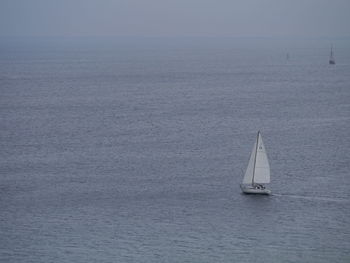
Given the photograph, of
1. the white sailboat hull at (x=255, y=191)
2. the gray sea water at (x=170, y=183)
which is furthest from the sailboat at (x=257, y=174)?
the gray sea water at (x=170, y=183)

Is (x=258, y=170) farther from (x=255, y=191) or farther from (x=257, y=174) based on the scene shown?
(x=255, y=191)

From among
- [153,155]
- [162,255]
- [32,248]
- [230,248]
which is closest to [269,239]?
[230,248]

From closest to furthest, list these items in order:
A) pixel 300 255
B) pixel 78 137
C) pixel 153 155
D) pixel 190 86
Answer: pixel 300 255, pixel 153 155, pixel 78 137, pixel 190 86

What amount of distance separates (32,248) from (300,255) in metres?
21.8

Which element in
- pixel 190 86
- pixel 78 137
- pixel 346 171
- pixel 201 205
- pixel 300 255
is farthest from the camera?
pixel 190 86

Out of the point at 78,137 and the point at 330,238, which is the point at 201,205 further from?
the point at 78,137

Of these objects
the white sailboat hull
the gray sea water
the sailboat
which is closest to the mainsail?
the sailboat

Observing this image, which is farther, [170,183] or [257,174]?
[170,183]

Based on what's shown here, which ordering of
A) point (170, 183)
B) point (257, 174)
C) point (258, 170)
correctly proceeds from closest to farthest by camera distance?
point (257, 174) < point (258, 170) < point (170, 183)

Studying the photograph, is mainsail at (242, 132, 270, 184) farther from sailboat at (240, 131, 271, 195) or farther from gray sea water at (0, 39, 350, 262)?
gray sea water at (0, 39, 350, 262)

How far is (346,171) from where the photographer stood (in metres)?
85.4

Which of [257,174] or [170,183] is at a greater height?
[257,174]

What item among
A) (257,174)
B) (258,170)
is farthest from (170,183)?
(258,170)

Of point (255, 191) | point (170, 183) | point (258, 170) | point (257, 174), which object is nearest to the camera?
point (255, 191)
